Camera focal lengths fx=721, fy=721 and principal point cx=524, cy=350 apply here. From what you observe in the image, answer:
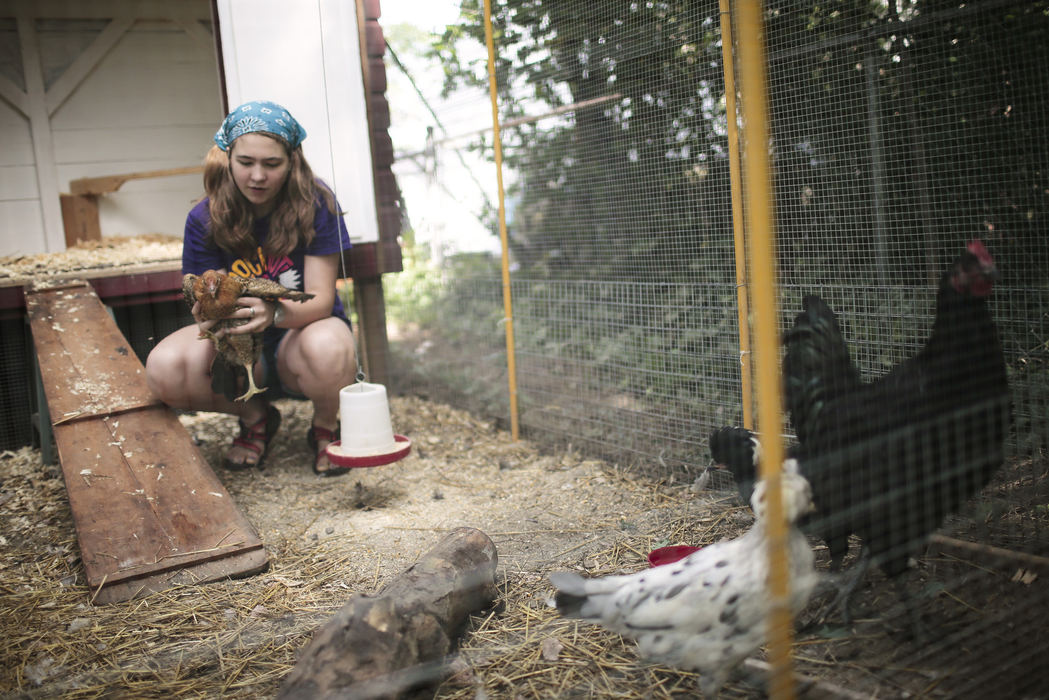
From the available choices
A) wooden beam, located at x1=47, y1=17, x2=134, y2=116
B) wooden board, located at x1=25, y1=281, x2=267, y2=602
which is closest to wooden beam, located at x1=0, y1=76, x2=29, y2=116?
wooden beam, located at x1=47, y1=17, x2=134, y2=116

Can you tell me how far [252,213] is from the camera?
3045mm

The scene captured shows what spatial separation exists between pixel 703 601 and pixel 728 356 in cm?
155

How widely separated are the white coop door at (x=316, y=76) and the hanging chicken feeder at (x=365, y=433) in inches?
66.0

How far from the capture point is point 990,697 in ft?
5.25

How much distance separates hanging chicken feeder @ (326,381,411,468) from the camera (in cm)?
269

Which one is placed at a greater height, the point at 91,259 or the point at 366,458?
the point at 91,259

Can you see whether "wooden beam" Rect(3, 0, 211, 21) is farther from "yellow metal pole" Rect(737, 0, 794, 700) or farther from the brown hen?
"yellow metal pole" Rect(737, 0, 794, 700)

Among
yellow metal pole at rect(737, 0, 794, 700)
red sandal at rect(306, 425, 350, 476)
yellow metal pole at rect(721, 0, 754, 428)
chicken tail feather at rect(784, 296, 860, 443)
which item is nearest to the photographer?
yellow metal pole at rect(737, 0, 794, 700)

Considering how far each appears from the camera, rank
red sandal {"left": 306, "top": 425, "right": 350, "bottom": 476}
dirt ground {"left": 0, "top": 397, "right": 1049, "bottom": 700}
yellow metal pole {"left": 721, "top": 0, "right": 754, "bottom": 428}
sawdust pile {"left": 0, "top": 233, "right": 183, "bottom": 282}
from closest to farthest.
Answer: dirt ground {"left": 0, "top": 397, "right": 1049, "bottom": 700}
yellow metal pole {"left": 721, "top": 0, "right": 754, "bottom": 428}
red sandal {"left": 306, "top": 425, "right": 350, "bottom": 476}
sawdust pile {"left": 0, "top": 233, "right": 183, "bottom": 282}

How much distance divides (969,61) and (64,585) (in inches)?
141

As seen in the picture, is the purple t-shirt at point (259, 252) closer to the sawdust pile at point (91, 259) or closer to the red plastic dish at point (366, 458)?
the red plastic dish at point (366, 458)

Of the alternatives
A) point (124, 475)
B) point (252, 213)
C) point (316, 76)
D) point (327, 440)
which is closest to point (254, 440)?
point (327, 440)

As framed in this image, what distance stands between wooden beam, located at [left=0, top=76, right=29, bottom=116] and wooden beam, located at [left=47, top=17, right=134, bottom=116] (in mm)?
150

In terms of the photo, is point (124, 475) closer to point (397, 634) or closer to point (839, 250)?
point (397, 634)
